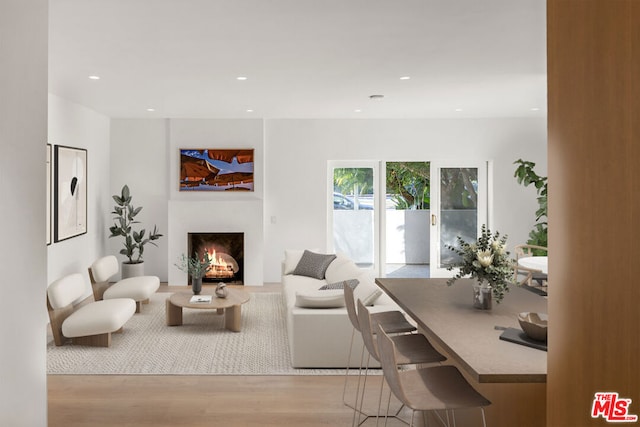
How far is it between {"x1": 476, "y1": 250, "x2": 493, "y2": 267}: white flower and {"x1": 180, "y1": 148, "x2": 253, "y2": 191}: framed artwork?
5.59 m

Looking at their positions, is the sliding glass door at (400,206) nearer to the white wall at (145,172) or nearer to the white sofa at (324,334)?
the white wall at (145,172)

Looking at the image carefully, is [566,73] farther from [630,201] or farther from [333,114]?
[333,114]

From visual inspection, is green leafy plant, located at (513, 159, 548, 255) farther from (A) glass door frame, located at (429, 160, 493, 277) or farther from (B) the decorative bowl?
(B) the decorative bowl

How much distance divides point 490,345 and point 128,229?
6296 millimetres

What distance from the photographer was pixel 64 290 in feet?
16.3

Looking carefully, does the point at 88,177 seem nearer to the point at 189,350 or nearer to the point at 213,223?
the point at 213,223

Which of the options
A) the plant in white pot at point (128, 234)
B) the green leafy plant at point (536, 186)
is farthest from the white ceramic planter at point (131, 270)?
the green leafy plant at point (536, 186)

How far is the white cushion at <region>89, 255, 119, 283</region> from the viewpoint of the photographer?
615cm

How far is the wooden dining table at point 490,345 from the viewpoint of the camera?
1890mm

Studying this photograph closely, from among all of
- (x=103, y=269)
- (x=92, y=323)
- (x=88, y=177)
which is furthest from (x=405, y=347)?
(x=88, y=177)

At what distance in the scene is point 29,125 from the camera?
7.54ft

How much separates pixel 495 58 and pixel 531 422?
10.2 ft

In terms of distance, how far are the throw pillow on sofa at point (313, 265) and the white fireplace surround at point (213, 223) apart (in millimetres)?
1337

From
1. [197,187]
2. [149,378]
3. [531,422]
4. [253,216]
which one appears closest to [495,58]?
[531,422]
